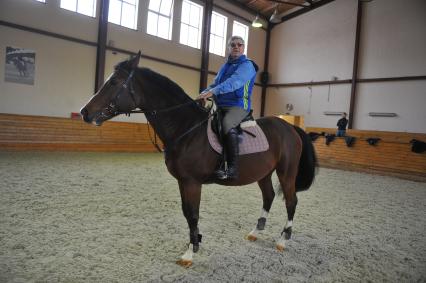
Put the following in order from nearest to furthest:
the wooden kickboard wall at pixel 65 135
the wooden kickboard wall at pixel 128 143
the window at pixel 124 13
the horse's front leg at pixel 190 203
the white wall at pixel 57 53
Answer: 1. the horse's front leg at pixel 190 203
2. the wooden kickboard wall at pixel 65 135
3. the wooden kickboard wall at pixel 128 143
4. the white wall at pixel 57 53
5. the window at pixel 124 13

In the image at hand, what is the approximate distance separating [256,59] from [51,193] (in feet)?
48.3

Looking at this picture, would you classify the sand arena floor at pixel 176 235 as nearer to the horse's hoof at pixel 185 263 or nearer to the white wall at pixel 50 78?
the horse's hoof at pixel 185 263

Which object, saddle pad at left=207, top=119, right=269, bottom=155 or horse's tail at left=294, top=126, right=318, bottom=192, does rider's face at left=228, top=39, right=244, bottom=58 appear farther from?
horse's tail at left=294, top=126, right=318, bottom=192

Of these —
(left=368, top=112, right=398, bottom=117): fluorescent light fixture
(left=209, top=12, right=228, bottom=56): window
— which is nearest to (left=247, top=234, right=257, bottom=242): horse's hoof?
(left=368, top=112, right=398, bottom=117): fluorescent light fixture

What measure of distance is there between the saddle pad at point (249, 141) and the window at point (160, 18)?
419 inches

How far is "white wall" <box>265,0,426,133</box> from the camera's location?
38.2 feet

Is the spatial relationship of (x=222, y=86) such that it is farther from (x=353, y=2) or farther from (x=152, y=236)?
(x=353, y=2)

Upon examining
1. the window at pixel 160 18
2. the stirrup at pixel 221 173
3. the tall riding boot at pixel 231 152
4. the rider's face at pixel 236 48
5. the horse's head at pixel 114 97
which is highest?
the window at pixel 160 18

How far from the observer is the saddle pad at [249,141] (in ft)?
8.42

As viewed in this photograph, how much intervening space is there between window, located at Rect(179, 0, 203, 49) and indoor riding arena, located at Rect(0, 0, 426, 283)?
8 cm

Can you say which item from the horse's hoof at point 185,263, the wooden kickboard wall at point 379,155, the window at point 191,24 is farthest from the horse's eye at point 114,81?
the window at point 191,24

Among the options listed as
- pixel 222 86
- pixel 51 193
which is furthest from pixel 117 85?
pixel 51 193

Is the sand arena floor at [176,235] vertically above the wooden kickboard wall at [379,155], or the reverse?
the wooden kickboard wall at [379,155]

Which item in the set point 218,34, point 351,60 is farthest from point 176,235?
point 351,60
